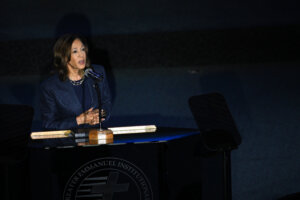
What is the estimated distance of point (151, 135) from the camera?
2.05 m

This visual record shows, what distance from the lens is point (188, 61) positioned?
3.33m

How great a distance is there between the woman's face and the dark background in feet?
2.44

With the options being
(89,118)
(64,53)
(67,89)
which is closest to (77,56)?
(64,53)

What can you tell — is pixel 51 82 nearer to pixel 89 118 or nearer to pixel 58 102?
pixel 58 102

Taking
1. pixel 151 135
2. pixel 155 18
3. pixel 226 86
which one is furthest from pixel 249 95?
pixel 151 135

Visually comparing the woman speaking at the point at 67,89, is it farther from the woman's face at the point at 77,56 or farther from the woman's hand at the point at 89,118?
the woman's hand at the point at 89,118

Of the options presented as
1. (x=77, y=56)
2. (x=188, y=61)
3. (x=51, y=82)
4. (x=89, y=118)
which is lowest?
(x=89, y=118)

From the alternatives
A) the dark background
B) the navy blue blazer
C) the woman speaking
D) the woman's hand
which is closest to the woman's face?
the woman speaking

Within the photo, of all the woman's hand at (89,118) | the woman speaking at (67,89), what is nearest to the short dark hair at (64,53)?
the woman speaking at (67,89)

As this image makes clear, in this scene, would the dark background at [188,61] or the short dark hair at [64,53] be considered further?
the dark background at [188,61]

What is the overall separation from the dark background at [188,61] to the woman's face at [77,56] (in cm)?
74

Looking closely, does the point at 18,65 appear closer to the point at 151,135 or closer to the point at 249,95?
the point at 151,135

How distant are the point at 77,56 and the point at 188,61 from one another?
1165 millimetres

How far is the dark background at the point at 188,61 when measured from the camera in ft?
10.6
